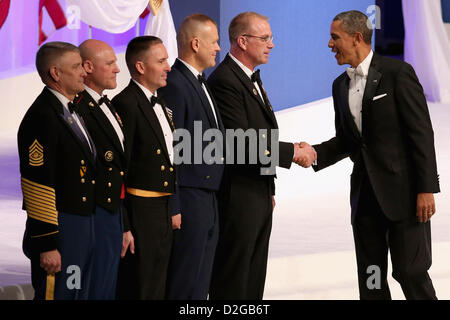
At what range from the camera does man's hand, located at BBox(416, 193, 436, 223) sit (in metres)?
3.78

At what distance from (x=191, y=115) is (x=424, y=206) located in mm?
1053

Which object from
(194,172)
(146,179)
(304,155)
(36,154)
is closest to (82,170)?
(36,154)

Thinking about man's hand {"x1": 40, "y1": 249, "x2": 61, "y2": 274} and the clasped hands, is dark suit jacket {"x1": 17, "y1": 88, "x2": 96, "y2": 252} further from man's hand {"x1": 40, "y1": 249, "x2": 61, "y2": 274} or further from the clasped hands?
the clasped hands

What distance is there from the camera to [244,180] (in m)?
3.83

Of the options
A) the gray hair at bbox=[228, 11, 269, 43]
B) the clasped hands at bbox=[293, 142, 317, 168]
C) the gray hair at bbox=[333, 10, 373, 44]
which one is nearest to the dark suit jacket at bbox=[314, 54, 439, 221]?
the gray hair at bbox=[333, 10, 373, 44]

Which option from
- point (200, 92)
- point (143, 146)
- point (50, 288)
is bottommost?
point (50, 288)

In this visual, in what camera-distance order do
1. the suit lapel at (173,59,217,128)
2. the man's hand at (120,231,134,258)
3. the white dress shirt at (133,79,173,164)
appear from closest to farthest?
the man's hand at (120,231,134,258) < the white dress shirt at (133,79,173,164) < the suit lapel at (173,59,217,128)

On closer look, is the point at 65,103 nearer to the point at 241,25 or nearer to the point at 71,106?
the point at 71,106

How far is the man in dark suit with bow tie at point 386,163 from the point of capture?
3.79 meters

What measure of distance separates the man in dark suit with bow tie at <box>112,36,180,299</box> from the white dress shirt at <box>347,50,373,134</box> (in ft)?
2.93

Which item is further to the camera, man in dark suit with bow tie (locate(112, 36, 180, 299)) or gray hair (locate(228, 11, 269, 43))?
gray hair (locate(228, 11, 269, 43))

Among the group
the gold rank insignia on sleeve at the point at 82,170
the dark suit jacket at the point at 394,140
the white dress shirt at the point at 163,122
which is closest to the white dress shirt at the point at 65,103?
the gold rank insignia on sleeve at the point at 82,170

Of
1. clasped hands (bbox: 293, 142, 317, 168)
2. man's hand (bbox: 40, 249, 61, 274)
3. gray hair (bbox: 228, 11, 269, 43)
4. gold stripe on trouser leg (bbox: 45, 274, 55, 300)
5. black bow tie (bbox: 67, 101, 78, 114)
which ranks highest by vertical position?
gray hair (bbox: 228, 11, 269, 43)

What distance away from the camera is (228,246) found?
3836mm
